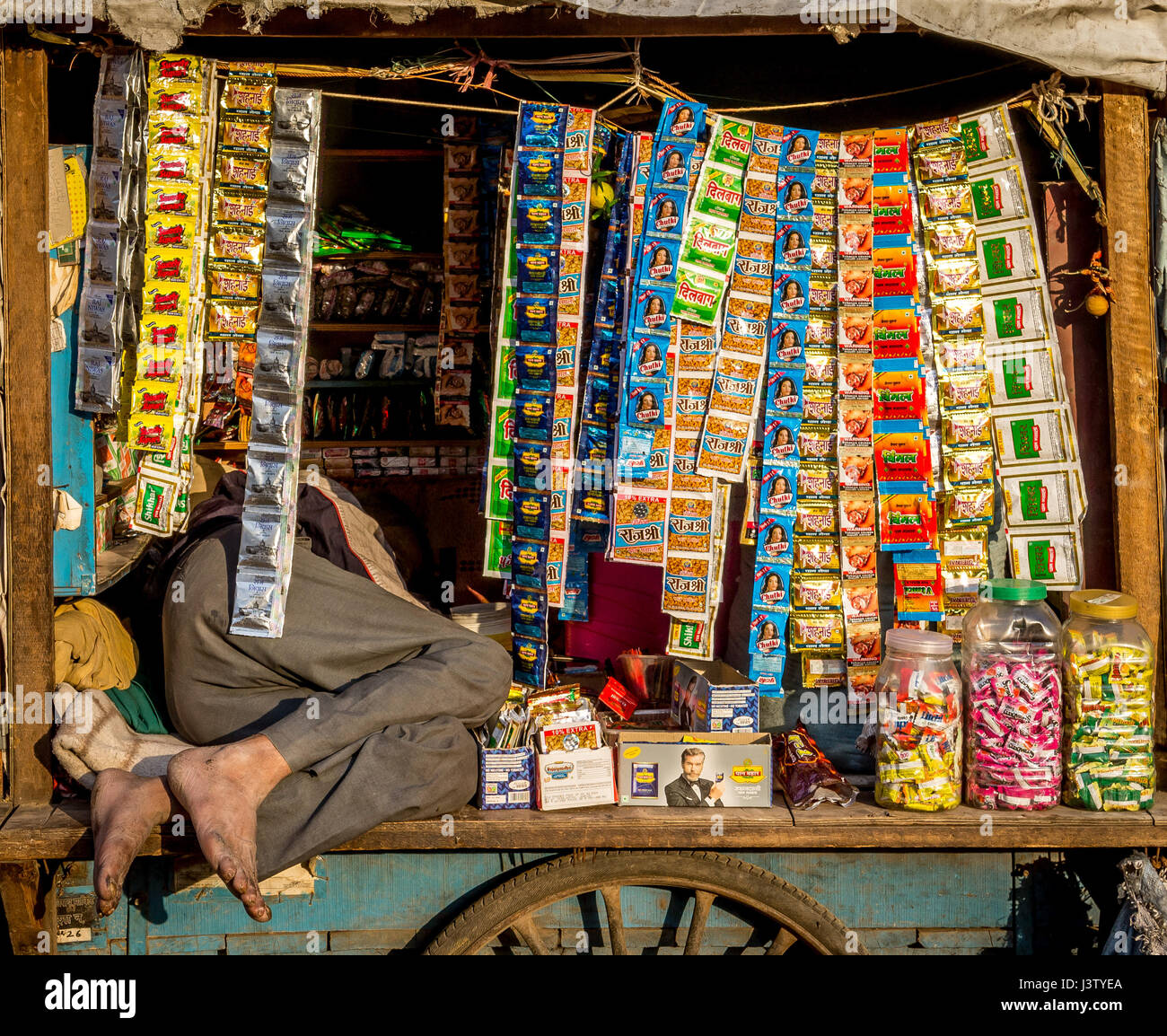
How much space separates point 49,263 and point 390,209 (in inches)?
115

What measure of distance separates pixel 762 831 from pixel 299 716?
4.14 feet

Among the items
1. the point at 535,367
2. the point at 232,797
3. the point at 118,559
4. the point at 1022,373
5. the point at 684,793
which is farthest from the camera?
the point at 118,559

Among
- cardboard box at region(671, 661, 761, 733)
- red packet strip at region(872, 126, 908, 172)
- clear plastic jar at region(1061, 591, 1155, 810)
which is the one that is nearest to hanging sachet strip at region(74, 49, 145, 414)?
cardboard box at region(671, 661, 761, 733)

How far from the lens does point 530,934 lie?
291cm

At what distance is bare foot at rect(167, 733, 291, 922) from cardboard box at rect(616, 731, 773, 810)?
0.93m

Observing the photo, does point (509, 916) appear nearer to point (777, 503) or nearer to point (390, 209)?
point (777, 503)

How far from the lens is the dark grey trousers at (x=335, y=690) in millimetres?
2629

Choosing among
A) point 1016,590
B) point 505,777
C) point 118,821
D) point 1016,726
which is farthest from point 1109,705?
point 118,821

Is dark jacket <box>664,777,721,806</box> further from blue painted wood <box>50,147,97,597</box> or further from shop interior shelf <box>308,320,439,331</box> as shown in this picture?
shop interior shelf <box>308,320,439,331</box>

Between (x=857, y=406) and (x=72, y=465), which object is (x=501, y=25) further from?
(x=72, y=465)

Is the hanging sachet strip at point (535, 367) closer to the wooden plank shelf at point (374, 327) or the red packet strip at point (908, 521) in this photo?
the red packet strip at point (908, 521)

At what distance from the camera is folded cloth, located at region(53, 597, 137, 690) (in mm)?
2984

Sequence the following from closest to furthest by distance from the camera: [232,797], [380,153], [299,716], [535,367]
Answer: [232,797]
[299,716]
[535,367]
[380,153]
